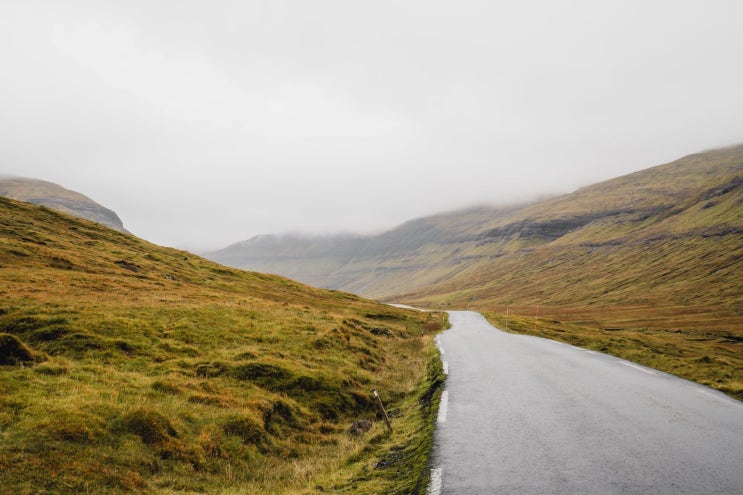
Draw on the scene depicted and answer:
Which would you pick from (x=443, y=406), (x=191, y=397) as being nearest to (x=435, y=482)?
(x=443, y=406)

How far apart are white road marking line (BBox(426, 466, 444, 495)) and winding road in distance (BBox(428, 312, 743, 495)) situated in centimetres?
3

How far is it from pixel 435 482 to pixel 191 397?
29.1 feet

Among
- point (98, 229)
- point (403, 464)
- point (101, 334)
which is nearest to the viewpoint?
point (403, 464)

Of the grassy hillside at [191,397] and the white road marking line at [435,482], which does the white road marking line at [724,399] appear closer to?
the grassy hillside at [191,397]

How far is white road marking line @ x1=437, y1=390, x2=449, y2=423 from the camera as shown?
1106 cm

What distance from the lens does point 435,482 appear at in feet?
23.6


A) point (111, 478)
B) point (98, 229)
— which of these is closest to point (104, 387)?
point (111, 478)

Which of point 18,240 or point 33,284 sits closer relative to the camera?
point 33,284

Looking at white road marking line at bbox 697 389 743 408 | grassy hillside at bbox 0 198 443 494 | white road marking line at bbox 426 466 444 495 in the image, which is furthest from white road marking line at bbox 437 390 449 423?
white road marking line at bbox 697 389 743 408

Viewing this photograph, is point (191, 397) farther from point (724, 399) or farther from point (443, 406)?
point (724, 399)

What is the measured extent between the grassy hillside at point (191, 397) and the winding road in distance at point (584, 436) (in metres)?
1.10

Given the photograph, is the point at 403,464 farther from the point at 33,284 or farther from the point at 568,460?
the point at 33,284

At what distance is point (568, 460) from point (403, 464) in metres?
3.39

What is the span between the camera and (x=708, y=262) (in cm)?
15200
